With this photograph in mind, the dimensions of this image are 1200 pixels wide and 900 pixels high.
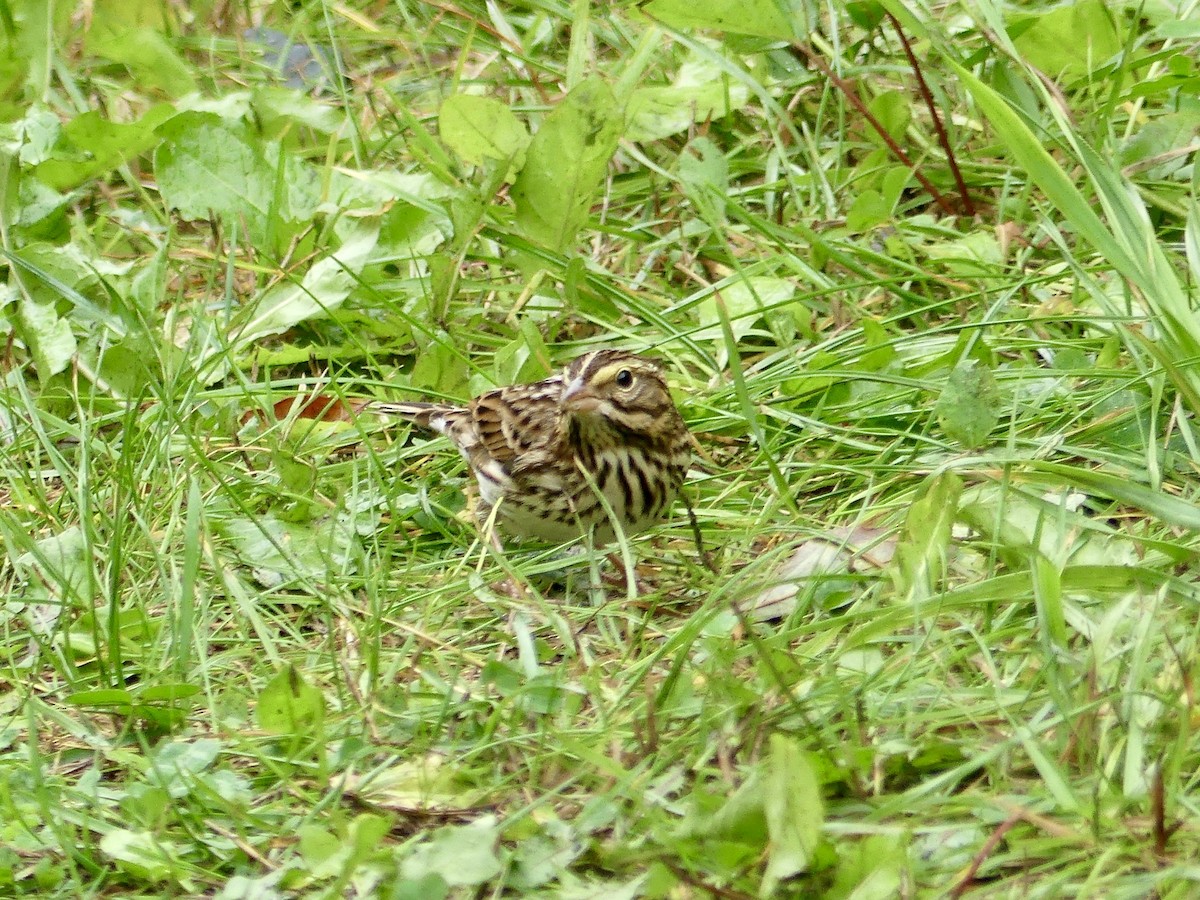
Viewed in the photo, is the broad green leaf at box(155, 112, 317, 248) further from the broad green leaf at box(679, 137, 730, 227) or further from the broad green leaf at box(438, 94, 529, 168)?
the broad green leaf at box(679, 137, 730, 227)

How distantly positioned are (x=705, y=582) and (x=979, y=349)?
1052 millimetres

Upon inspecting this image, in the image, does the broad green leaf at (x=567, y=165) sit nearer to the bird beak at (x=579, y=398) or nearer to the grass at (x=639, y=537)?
the grass at (x=639, y=537)

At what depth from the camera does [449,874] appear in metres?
2.86

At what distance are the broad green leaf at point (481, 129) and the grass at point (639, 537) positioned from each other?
0.5 inches

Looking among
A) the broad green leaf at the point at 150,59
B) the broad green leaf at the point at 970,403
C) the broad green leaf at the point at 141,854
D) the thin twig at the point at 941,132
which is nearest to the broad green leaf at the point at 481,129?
the thin twig at the point at 941,132

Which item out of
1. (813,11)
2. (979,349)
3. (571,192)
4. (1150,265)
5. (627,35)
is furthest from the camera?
(627,35)

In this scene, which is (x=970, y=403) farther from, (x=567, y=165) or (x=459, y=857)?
(x=459, y=857)

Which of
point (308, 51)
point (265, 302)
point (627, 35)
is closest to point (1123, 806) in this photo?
point (265, 302)

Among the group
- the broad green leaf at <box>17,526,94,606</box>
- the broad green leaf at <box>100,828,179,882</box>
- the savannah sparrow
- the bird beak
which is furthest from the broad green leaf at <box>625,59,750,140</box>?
the broad green leaf at <box>100,828,179,882</box>

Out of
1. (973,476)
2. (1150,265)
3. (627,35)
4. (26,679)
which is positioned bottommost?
(26,679)

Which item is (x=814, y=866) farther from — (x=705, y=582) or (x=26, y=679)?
(x=26, y=679)

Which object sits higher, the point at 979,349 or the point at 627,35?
the point at 627,35

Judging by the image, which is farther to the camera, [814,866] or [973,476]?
[973,476]

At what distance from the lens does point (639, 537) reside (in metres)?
4.42
